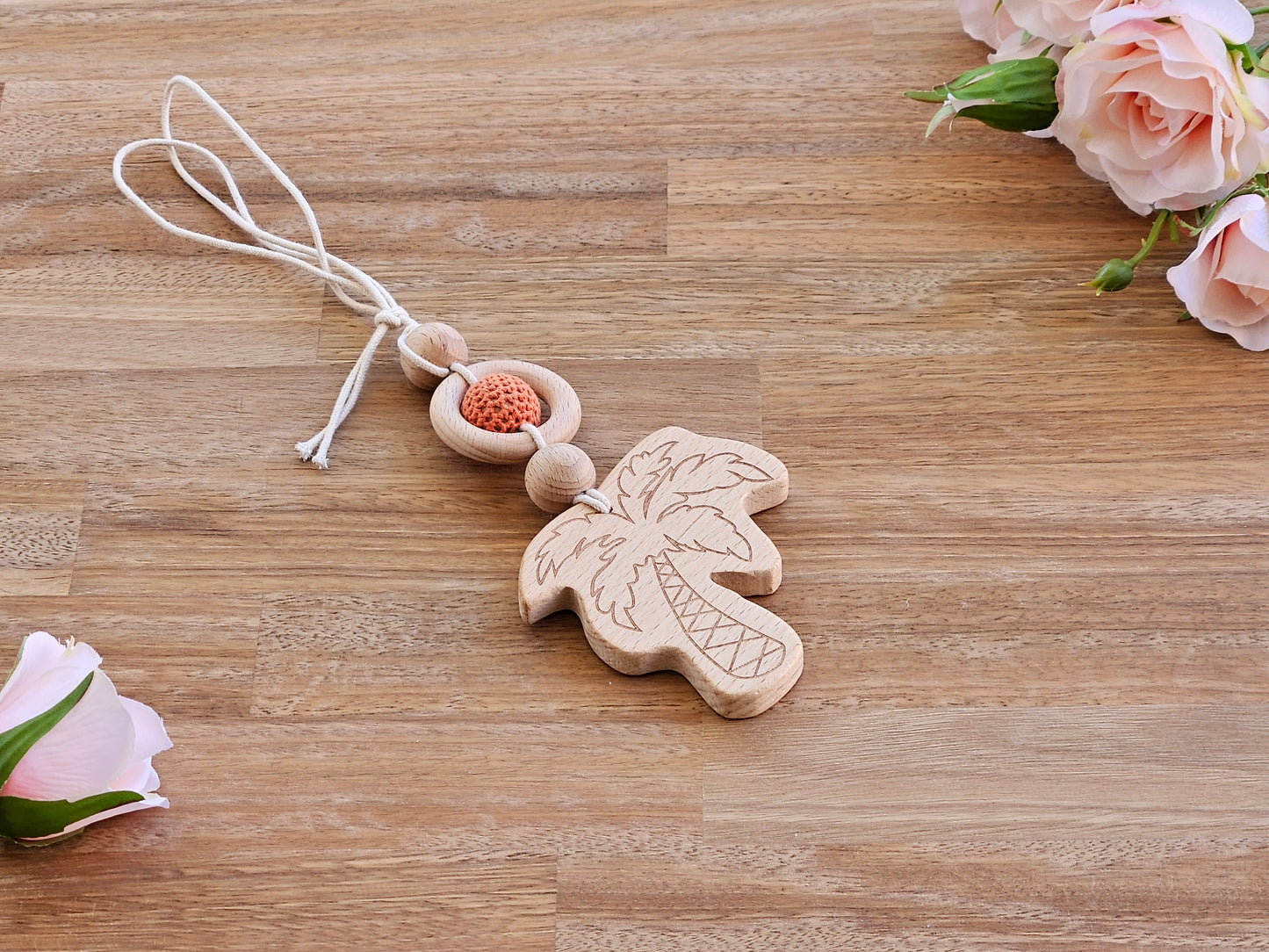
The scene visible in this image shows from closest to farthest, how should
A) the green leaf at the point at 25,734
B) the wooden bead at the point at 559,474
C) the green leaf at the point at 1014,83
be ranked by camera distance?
the green leaf at the point at 25,734 → the wooden bead at the point at 559,474 → the green leaf at the point at 1014,83

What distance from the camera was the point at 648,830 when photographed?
0.77m

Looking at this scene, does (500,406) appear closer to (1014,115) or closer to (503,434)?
(503,434)

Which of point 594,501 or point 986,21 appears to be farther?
point 986,21

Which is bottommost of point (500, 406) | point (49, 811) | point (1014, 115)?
point (49, 811)

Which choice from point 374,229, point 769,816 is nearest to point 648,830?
point 769,816

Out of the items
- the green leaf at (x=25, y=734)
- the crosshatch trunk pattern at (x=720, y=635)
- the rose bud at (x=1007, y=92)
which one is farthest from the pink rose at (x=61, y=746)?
the rose bud at (x=1007, y=92)

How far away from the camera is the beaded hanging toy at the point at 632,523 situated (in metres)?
0.81

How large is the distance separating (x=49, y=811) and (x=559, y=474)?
0.38 metres

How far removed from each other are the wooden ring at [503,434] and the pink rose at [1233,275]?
478mm

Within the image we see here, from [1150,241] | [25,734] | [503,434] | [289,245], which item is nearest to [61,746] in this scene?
[25,734]

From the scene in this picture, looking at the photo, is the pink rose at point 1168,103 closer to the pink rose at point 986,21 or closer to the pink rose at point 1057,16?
the pink rose at point 1057,16

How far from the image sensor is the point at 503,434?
35.4 inches

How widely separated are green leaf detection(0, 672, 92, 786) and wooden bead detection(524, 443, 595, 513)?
33 cm

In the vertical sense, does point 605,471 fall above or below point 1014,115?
below
